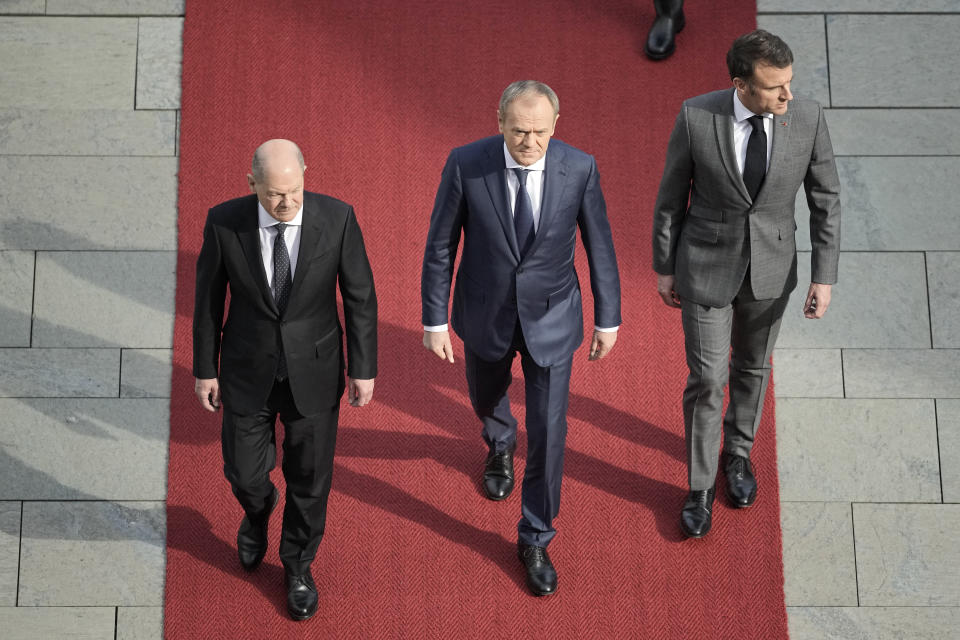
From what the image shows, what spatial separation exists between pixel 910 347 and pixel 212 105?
3087 millimetres

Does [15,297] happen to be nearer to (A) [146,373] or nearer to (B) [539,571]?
(A) [146,373]

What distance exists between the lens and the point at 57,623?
11.5 feet

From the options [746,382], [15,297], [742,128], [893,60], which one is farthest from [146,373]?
[893,60]

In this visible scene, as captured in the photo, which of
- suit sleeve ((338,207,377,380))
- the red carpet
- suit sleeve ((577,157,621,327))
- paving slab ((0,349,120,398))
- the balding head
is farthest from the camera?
paving slab ((0,349,120,398))

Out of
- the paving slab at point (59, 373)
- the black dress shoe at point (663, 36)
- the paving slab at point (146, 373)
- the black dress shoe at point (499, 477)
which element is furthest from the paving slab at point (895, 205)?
the paving slab at point (59, 373)

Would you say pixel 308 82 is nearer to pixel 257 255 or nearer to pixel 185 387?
pixel 185 387

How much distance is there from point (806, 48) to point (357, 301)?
8.83ft

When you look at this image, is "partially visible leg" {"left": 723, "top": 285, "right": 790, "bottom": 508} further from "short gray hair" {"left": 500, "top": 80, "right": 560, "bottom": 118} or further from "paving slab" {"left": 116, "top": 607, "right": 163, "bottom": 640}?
"paving slab" {"left": 116, "top": 607, "right": 163, "bottom": 640}

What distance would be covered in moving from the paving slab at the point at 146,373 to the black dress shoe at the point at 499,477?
4.23 ft

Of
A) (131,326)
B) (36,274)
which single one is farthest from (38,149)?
(131,326)

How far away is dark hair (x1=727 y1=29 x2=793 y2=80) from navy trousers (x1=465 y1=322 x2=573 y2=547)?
3.33 feet

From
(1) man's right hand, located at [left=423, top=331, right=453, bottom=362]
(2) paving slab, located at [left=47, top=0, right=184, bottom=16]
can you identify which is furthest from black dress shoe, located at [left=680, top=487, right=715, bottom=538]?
(2) paving slab, located at [left=47, top=0, right=184, bottom=16]

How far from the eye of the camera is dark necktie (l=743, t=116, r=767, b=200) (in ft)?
9.95

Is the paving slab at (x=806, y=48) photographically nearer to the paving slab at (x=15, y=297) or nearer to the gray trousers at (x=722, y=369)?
the gray trousers at (x=722, y=369)
